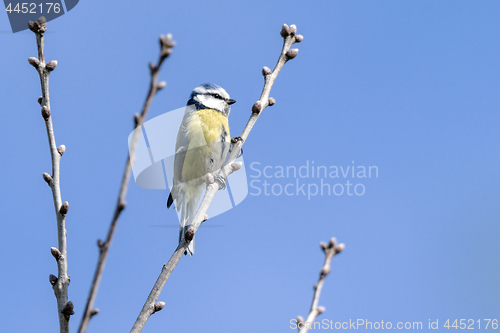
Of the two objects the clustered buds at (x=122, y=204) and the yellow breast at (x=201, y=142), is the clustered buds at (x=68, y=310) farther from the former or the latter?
the yellow breast at (x=201, y=142)

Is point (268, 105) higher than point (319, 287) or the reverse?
higher

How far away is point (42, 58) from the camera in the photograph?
2227mm

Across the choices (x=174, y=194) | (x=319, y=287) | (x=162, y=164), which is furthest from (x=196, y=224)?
(x=174, y=194)

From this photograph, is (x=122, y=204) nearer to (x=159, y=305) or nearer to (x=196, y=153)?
(x=159, y=305)

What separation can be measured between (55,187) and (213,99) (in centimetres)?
397

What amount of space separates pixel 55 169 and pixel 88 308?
1.09 meters

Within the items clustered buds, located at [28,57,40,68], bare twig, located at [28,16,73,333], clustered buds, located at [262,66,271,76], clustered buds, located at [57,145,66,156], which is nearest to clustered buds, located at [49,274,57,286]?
bare twig, located at [28,16,73,333]

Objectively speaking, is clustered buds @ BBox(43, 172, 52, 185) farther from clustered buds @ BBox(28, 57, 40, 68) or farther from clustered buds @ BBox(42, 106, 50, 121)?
clustered buds @ BBox(28, 57, 40, 68)

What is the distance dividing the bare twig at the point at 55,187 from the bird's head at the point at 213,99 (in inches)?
144

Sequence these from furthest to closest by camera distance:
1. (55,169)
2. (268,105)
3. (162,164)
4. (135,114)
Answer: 1. (162,164)
2. (268,105)
3. (55,169)
4. (135,114)

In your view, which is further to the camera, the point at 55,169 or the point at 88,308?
the point at 55,169

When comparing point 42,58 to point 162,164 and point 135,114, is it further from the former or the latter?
point 162,164

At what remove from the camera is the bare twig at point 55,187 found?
6.77 feet

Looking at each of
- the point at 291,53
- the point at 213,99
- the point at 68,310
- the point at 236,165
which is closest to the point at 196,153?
the point at 213,99
